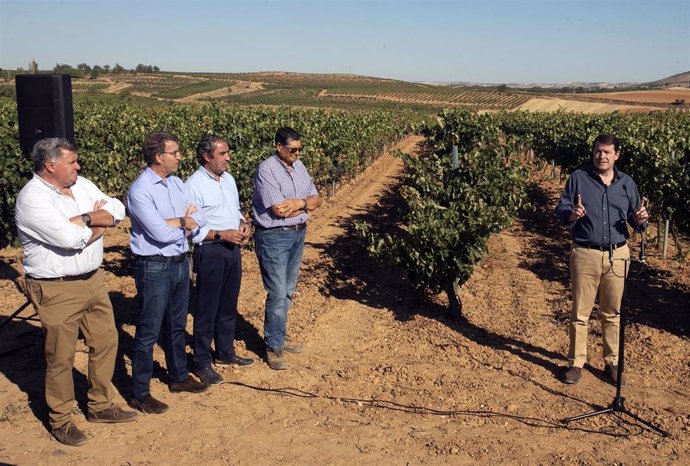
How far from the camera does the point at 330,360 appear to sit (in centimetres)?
562

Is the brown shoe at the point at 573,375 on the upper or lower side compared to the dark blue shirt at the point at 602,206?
lower

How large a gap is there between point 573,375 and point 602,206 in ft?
4.16

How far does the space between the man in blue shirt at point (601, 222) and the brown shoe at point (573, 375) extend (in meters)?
0.02

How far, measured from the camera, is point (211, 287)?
4.97 metres

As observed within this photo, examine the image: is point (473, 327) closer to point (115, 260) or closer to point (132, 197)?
point (132, 197)

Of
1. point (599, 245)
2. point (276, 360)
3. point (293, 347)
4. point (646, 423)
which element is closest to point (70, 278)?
point (276, 360)

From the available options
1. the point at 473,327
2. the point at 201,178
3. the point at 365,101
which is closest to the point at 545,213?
the point at 473,327

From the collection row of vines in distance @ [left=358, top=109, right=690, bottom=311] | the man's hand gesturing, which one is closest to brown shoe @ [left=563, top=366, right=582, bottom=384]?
the man's hand gesturing

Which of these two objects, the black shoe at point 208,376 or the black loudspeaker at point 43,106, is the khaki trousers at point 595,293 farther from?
the black loudspeaker at point 43,106

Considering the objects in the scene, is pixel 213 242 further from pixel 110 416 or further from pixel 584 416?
pixel 584 416

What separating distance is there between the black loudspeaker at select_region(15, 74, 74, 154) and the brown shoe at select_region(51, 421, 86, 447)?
9.99 feet

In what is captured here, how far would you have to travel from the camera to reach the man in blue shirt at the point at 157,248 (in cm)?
435

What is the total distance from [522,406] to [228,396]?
6.67 feet

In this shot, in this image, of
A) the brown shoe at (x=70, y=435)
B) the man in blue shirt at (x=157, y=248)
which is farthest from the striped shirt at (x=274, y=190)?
the brown shoe at (x=70, y=435)
